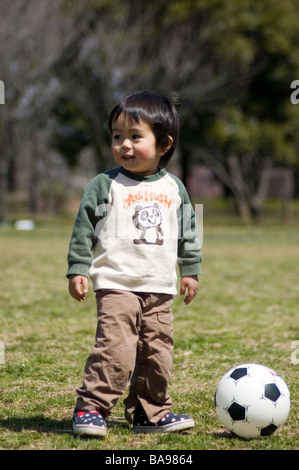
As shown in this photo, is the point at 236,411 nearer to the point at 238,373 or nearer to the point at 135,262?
the point at 238,373

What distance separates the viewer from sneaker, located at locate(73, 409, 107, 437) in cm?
327

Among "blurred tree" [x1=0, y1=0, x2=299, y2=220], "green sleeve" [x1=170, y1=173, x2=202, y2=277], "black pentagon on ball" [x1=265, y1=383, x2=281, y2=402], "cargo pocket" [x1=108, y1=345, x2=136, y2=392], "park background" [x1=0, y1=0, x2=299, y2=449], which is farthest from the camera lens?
"blurred tree" [x1=0, y1=0, x2=299, y2=220]

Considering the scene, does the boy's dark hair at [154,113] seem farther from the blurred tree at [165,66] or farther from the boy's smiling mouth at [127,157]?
the blurred tree at [165,66]

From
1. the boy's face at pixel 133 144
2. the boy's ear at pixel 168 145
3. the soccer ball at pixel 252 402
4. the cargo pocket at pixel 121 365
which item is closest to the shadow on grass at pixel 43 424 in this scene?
the cargo pocket at pixel 121 365

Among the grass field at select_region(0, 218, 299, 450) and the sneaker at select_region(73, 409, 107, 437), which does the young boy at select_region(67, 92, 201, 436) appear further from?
the grass field at select_region(0, 218, 299, 450)

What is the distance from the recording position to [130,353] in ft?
11.2

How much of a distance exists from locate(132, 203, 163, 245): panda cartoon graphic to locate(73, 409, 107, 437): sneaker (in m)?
0.85

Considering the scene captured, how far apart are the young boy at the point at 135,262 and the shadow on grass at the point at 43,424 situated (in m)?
0.11

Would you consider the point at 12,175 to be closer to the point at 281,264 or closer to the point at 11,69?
the point at 11,69

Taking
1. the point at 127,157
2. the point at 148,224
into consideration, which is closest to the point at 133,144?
the point at 127,157

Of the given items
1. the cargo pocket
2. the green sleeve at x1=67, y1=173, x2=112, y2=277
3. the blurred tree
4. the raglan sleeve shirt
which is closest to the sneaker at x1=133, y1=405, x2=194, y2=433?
the cargo pocket

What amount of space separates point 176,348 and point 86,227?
2575 mm

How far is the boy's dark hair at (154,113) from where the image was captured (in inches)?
140

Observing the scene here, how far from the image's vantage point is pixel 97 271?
348 cm
